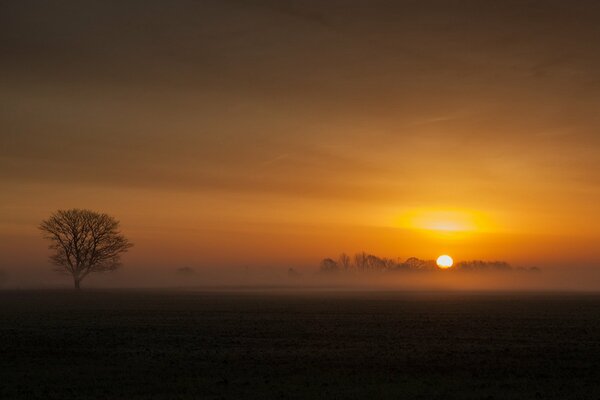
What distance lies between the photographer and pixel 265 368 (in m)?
26.0

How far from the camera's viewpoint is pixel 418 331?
40.0m

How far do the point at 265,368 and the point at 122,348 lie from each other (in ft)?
31.5

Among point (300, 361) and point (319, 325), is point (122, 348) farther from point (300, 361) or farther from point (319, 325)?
point (319, 325)

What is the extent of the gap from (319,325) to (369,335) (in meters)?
7.62

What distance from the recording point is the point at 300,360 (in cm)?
2808

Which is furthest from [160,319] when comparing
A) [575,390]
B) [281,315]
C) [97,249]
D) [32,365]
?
[97,249]

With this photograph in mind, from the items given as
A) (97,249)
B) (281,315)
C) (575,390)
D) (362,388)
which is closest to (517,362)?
(575,390)

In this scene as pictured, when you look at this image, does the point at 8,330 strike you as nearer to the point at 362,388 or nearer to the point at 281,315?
the point at 281,315

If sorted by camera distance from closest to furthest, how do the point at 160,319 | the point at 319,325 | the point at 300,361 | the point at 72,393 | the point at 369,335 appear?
the point at 72,393 → the point at 300,361 → the point at 369,335 → the point at 319,325 → the point at 160,319

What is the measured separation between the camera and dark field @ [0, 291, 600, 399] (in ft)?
71.2

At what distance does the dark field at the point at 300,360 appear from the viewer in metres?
21.7

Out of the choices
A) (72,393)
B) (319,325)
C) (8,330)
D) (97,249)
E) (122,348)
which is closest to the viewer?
(72,393)

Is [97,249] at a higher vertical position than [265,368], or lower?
higher

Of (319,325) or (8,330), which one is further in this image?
(319,325)
